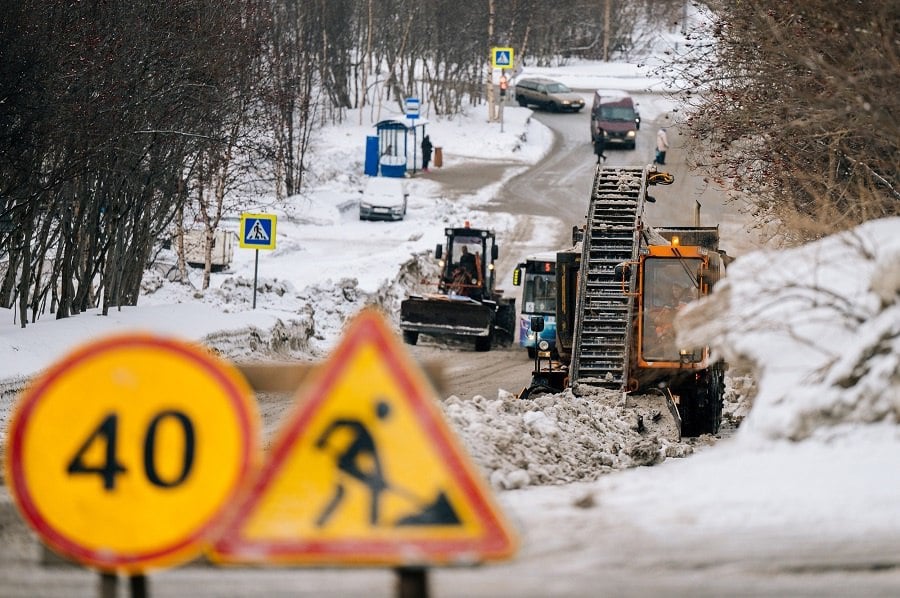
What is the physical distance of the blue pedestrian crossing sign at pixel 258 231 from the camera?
27.7 meters

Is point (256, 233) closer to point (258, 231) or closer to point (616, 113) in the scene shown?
point (258, 231)

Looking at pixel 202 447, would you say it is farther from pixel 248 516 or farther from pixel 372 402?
pixel 372 402

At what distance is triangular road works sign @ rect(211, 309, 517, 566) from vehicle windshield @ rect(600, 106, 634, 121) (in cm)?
5452

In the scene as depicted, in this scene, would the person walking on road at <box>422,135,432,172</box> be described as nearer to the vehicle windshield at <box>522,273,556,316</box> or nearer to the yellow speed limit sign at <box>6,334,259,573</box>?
the vehicle windshield at <box>522,273,556,316</box>

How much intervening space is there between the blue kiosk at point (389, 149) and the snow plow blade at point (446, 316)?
27.1 m

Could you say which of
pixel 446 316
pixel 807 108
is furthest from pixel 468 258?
pixel 807 108

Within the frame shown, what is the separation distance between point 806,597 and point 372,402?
2134 mm

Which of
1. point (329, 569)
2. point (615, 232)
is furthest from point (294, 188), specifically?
point (329, 569)

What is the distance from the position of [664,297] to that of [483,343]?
13.0 m

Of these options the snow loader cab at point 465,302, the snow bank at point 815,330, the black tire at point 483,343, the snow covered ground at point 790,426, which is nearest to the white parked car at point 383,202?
the snow loader cab at point 465,302

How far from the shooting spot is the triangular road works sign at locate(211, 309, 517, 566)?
4434mm

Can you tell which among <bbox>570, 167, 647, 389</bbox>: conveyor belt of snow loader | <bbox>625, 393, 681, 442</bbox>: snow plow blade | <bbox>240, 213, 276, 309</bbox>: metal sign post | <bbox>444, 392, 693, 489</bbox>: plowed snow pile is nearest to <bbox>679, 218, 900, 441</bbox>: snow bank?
<bbox>444, 392, 693, 489</bbox>: plowed snow pile

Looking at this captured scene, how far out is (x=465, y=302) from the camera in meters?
Answer: 30.7

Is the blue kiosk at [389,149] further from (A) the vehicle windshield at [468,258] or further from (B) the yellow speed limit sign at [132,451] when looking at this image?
(B) the yellow speed limit sign at [132,451]
